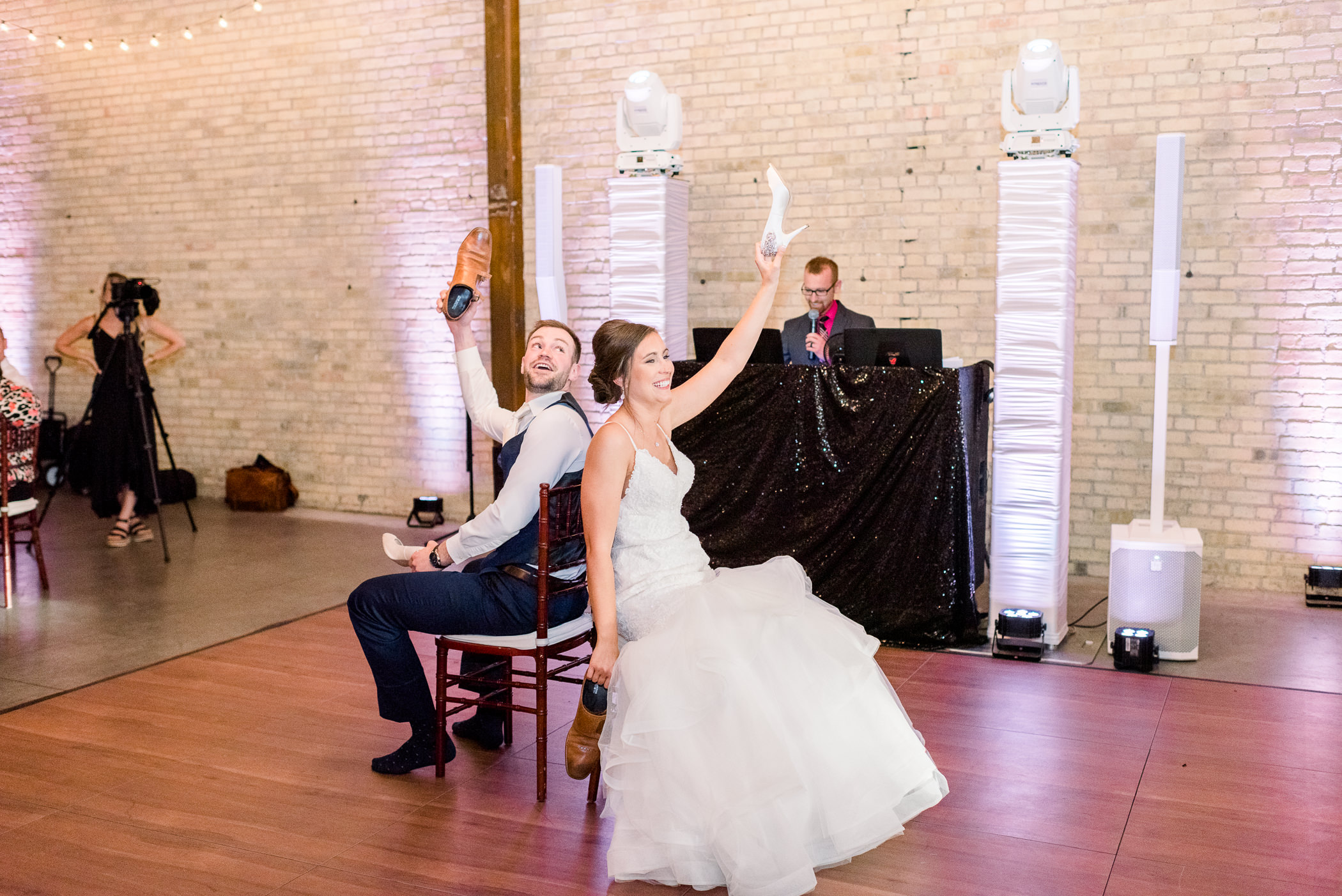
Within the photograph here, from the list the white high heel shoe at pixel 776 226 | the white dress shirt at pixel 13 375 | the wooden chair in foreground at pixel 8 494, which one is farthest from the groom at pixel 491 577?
the white dress shirt at pixel 13 375

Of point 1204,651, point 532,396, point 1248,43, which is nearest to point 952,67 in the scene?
point 1248,43

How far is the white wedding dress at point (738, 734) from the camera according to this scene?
2691 millimetres

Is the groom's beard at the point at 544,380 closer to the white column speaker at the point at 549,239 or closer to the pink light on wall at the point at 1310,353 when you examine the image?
the white column speaker at the point at 549,239

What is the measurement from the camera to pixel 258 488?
8.34 metres

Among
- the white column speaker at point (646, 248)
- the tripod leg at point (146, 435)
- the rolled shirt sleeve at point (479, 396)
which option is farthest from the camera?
the tripod leg at point (146, 435)

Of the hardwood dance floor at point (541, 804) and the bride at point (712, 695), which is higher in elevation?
the bride at point (712, 695)

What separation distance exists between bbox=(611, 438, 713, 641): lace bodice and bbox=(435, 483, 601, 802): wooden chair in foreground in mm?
193

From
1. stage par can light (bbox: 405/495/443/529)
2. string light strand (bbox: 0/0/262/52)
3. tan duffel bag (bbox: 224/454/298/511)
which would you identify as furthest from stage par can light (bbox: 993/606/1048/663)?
string light strand (bbox: 0/0/262/52)

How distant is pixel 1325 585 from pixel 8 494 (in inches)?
248

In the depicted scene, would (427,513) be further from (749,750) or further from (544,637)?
(749,750)

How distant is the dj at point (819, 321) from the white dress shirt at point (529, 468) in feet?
8.03

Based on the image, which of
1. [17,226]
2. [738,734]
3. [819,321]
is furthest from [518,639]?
[17,226]

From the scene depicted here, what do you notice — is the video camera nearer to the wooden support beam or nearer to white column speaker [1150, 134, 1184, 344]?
the wooden support beam

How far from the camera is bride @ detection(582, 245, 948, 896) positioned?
8.89 ft
